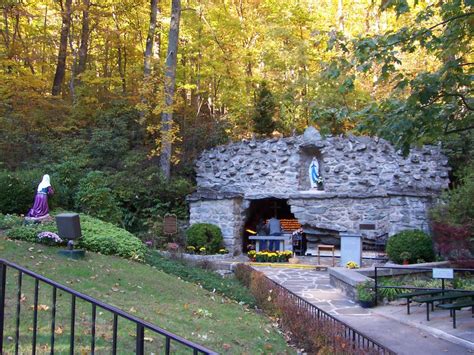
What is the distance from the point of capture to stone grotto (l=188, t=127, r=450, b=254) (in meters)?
15.1

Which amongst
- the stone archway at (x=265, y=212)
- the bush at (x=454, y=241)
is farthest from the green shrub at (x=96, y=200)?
the bush at (x=454, y=241)

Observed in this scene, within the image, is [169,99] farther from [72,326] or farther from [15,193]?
[72,326]

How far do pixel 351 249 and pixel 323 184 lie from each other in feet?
11.6

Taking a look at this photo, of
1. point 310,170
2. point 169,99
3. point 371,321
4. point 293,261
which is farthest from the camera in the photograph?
point 169,99

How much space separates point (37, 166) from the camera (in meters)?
16.8

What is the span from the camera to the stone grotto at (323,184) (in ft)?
49.4

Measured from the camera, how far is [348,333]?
5895 millimetres

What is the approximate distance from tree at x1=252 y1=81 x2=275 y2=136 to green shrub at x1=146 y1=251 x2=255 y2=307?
7498 millimetres

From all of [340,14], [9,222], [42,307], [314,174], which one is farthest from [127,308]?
[340,14]

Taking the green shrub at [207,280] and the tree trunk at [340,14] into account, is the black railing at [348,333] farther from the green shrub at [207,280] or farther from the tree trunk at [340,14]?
the tree trunk at [340,14]

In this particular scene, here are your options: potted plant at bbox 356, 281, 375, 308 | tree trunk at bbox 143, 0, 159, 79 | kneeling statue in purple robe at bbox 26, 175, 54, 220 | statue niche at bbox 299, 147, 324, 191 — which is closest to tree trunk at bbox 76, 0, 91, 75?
tree trunk at bbox 143, 0, 159, 79

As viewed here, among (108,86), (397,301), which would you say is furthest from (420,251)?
(108,86)

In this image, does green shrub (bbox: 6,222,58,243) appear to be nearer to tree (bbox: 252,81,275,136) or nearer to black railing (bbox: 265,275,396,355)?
black railing (bbox: 265,275,396,355)

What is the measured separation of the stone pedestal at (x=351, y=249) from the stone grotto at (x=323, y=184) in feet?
6.26
